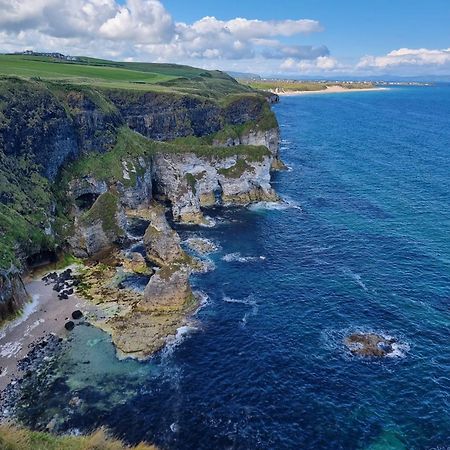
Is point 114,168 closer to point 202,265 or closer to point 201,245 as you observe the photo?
point 201,245

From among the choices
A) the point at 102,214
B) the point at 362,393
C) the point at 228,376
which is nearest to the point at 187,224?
the point at 102,214

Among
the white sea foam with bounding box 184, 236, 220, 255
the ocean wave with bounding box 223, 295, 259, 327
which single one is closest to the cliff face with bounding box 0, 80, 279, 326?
the ocean wave with bounding box 223, 295, 259, 327

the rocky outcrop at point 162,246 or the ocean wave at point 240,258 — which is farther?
the ocean wave at point 240,258

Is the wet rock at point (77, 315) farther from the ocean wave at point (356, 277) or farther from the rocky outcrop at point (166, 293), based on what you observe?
the ocean wave at point (356, 277)

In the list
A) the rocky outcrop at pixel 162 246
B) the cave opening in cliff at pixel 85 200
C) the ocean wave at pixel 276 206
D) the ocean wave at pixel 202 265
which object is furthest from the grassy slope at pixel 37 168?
the ocean wave at pixel 202 265

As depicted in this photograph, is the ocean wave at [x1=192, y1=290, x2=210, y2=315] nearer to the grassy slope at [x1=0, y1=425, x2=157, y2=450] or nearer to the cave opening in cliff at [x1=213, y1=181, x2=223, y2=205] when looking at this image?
the grassy slope at [x1=0, y1=425, x2=157, y2=450]

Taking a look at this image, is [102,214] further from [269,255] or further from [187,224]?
[269,255]
